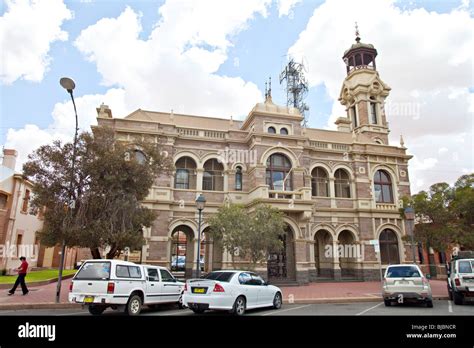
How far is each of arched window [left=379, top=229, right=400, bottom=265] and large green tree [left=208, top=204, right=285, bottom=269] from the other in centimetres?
1447

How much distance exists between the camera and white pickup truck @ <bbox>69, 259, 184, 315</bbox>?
9922 millimetres

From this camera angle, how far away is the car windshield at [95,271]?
10.1 m

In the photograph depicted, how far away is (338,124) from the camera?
35.6 metres

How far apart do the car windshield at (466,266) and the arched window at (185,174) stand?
673 inches

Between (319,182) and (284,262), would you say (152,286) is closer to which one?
(284,262)

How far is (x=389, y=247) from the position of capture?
2839 cm

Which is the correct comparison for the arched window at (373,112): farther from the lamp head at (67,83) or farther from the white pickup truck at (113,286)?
the white pickup truck at (113,286)

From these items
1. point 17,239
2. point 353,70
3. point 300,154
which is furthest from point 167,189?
point 353,70

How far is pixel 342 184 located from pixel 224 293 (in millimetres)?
21548

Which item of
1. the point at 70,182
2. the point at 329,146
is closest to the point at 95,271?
the point at 70,182

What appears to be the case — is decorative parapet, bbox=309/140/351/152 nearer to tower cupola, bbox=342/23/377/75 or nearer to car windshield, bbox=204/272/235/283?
tower cupola, bbox=342/23/377/75

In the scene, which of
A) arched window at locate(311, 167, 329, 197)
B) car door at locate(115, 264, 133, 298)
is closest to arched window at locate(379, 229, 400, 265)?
arched window at locate(311, 167, 329, 197)

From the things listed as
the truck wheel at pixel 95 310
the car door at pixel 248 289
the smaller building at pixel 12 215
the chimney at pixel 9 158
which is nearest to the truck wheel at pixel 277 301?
the car door at pixel 248 289
